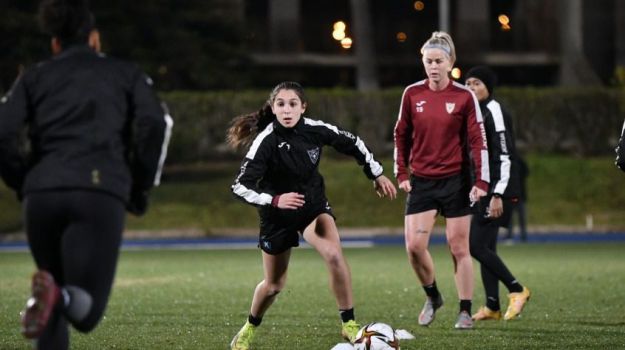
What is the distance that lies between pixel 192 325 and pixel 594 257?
10.8m

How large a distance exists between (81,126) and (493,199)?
5.24 meters

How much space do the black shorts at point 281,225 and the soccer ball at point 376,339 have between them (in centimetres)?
82

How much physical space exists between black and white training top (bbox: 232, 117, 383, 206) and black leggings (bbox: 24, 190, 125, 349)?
2779 mm

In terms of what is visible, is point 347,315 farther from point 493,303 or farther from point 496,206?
point 493,303

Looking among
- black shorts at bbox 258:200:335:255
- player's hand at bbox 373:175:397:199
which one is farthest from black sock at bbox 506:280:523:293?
black shorts at bbox 258:200:335:255

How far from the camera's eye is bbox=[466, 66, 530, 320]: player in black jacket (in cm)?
1079

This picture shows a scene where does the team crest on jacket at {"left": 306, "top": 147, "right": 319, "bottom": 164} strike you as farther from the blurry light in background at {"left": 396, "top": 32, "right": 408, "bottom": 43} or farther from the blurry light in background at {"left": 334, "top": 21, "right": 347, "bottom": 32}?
the blurry light in background at {"left": 396, "top": 32, "right": 408, "bottom": 43}

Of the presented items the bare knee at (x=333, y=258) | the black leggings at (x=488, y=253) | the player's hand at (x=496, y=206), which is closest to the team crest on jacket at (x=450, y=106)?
the player's hand at (x=496, y=206)

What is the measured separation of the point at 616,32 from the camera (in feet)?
153

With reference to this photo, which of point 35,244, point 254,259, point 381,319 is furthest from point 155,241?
point 35,244

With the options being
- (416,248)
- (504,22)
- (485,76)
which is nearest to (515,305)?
Result: (416,248)

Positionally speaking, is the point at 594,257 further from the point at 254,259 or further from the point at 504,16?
the point at 504,16

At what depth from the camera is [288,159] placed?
9.10m

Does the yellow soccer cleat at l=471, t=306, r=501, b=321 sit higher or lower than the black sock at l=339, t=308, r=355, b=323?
lower
